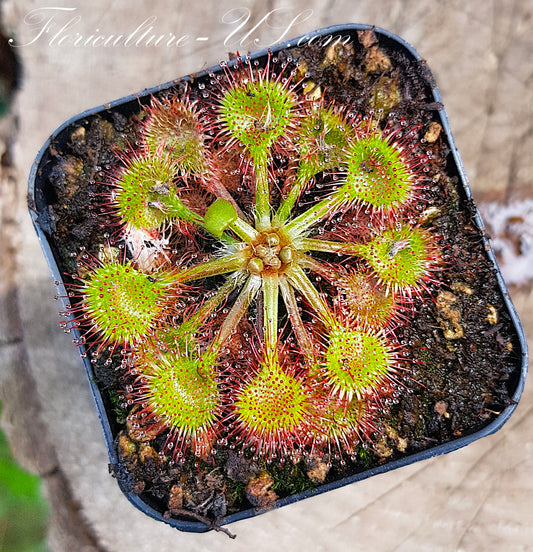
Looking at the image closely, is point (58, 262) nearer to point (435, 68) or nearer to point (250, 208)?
point (250, 208)

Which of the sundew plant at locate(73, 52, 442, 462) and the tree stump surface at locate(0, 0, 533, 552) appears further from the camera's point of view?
the tree stump surface at locate(0, 0, 533, 552)

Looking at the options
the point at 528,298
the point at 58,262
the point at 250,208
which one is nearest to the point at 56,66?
the point at 58,262

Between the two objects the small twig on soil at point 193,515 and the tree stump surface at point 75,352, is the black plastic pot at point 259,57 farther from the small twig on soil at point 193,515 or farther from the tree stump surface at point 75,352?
the tree stump surface at point 75,352

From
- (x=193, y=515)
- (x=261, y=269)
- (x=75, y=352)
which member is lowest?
(x=193, y=515)

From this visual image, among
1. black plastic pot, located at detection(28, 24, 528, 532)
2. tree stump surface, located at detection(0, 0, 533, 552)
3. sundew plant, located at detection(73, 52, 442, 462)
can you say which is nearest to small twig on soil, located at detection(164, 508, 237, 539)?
black plastic pot, located at detection(28, 24, 528, 532)

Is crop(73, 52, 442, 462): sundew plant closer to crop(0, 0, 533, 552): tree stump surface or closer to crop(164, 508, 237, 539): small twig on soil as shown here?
crop(164, 508, 237, 539): small twig on soil

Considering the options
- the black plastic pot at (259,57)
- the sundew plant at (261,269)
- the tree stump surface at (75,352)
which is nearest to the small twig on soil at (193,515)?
the black plastic pot at (259,57)

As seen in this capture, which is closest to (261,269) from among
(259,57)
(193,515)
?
(259,57)

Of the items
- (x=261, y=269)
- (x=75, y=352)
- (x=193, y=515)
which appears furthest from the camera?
(x=75, y=352)

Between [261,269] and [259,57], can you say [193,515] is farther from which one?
[259,57]
